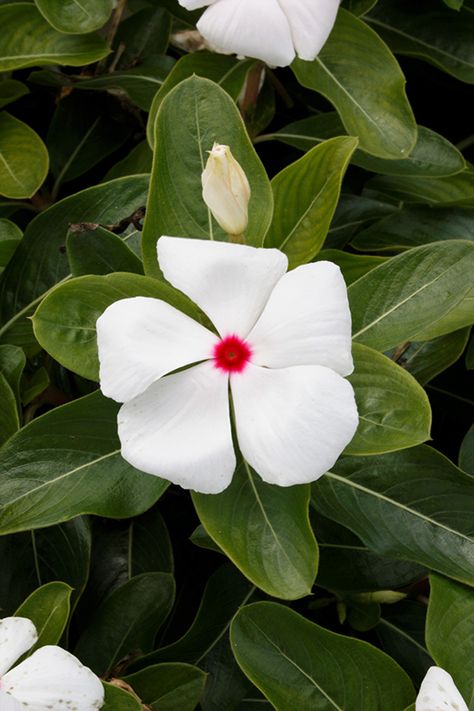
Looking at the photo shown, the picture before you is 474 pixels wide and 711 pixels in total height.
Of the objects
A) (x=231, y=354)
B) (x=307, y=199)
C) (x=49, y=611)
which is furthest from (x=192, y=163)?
(x=49, y=611)

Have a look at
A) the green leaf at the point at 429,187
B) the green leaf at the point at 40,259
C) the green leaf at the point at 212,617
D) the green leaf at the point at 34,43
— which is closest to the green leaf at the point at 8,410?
the green leaf at the point at 40,259

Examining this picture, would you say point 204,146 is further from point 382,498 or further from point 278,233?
point 382,498

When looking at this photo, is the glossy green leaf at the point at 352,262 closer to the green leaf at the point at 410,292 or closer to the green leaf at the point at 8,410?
the green leaf at the point at 410,292

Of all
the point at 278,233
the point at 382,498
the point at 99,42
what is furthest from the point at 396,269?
the point at 99,42

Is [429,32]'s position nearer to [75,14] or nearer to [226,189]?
[75,14]

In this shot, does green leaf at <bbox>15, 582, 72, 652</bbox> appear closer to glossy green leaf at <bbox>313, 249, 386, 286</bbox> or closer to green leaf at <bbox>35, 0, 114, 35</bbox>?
glossy green leaf at <bbox>313, 249, 386, 286</bbox>
